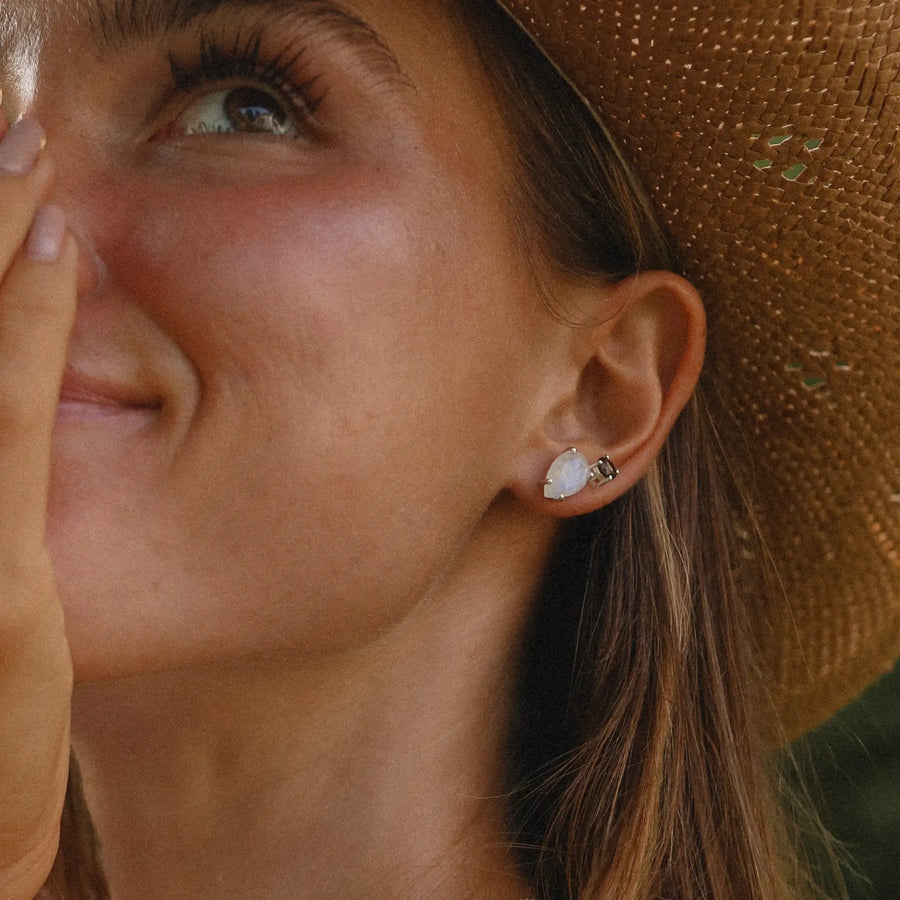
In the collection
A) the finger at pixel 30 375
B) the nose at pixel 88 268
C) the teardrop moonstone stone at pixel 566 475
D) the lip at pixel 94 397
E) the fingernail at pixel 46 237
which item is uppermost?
the fingernail at pixel 46 237

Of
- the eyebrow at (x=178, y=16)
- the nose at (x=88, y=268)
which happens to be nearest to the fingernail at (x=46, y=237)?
the nose at (x=88, y=268)

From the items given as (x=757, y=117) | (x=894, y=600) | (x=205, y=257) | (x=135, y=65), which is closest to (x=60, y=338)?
(x=205, y=257)

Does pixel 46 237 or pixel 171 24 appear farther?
pixel 171 24

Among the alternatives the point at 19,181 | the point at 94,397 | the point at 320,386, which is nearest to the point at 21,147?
the point at 19,181

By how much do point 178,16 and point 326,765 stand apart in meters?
0.82

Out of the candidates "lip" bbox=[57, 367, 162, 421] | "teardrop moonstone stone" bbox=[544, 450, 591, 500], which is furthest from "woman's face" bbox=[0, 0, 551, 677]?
"teardrop moonstone stone" bbox=[544, 450, 591, 500]

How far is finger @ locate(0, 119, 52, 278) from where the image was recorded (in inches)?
42.3

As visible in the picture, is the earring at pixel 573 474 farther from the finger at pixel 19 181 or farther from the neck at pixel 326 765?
the finger at pixel 19 181

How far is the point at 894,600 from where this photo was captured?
1.85m

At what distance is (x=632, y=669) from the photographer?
66.5 inches

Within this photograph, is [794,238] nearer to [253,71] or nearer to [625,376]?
[625,376]

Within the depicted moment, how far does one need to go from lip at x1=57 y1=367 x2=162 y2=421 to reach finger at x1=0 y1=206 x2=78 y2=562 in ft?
0.55

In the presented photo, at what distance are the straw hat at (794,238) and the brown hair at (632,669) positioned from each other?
0.06m

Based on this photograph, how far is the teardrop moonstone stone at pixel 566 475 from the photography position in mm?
1536
